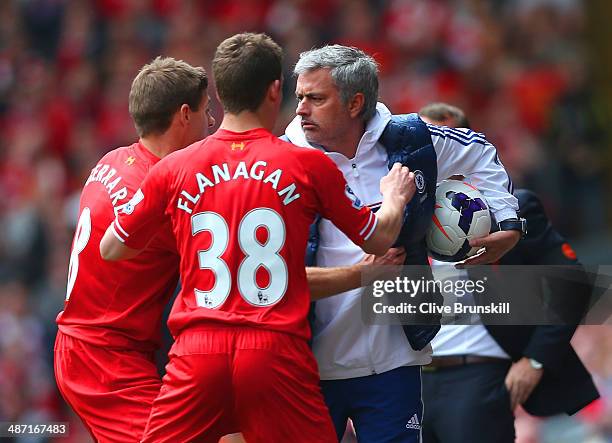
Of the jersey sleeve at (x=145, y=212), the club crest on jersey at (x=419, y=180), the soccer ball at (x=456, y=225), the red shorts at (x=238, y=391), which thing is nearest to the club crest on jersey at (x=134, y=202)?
the jersey sleeve at (x=145, y=212)

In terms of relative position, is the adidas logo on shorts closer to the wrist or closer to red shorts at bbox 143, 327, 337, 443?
red shorts at bbox 143, 327, 337, 443

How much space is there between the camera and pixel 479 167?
5.73 metres

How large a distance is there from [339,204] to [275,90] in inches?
20.4

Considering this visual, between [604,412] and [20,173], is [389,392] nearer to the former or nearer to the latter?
[604,412]

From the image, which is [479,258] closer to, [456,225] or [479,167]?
[456,225]

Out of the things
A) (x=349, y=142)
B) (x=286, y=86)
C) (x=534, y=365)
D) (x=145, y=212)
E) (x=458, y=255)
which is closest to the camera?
(x=145, y=212)

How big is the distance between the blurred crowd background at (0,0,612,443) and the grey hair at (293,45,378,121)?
238 inches

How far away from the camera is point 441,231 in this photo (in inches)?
216

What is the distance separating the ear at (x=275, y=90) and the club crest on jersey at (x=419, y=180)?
2.61 feet

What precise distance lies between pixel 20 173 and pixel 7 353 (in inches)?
96.7

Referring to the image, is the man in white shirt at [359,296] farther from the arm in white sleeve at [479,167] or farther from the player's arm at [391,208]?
the player's arm at [391,208]

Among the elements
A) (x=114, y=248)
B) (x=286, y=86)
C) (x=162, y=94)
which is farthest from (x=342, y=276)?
(x=286, y=86)

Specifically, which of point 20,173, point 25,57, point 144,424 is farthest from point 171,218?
point 25,57

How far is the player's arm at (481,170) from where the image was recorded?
559cm
